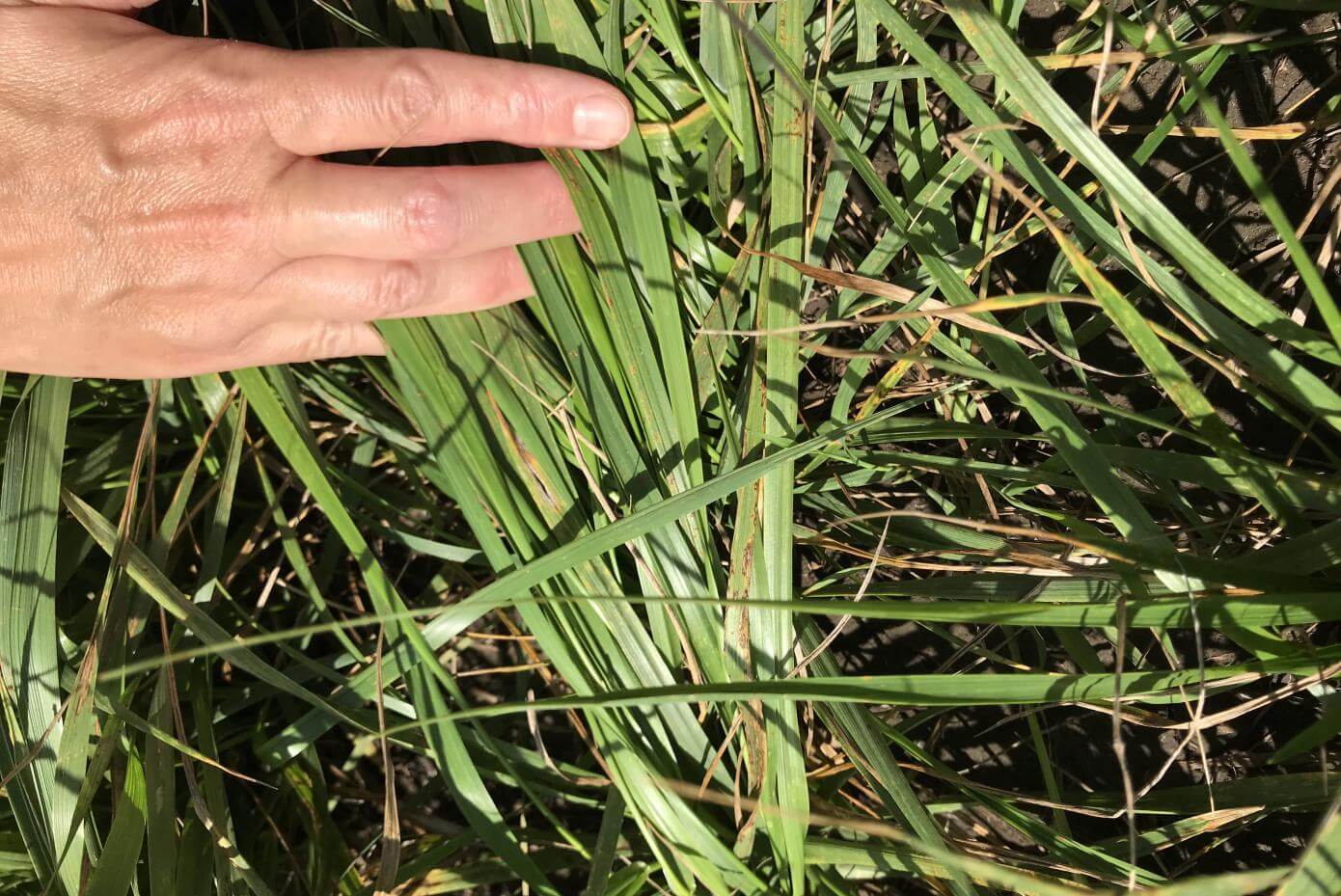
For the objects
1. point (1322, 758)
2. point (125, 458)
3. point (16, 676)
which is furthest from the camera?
point (125, 458)

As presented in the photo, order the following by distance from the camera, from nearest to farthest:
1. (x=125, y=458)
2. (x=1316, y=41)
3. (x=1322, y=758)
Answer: (x=1322, y=758), (x=1316, y=41), (x=125, y=458)

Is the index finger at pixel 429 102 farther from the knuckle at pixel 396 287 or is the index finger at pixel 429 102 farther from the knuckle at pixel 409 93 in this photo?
the knuckle at pixel 396 287

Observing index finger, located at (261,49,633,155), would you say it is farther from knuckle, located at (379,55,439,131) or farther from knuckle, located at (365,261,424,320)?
knuckle, located at (365,261,424,320)

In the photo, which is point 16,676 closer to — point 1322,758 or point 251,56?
point 251,56

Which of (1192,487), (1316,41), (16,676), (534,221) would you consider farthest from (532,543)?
(1316,41)

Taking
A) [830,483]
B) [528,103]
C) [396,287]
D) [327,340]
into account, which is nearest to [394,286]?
[396,287]

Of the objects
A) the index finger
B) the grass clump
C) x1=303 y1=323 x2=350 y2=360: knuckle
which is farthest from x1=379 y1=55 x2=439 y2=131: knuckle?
x1=303 y1=323 x2=350 y2=360: knuckle
